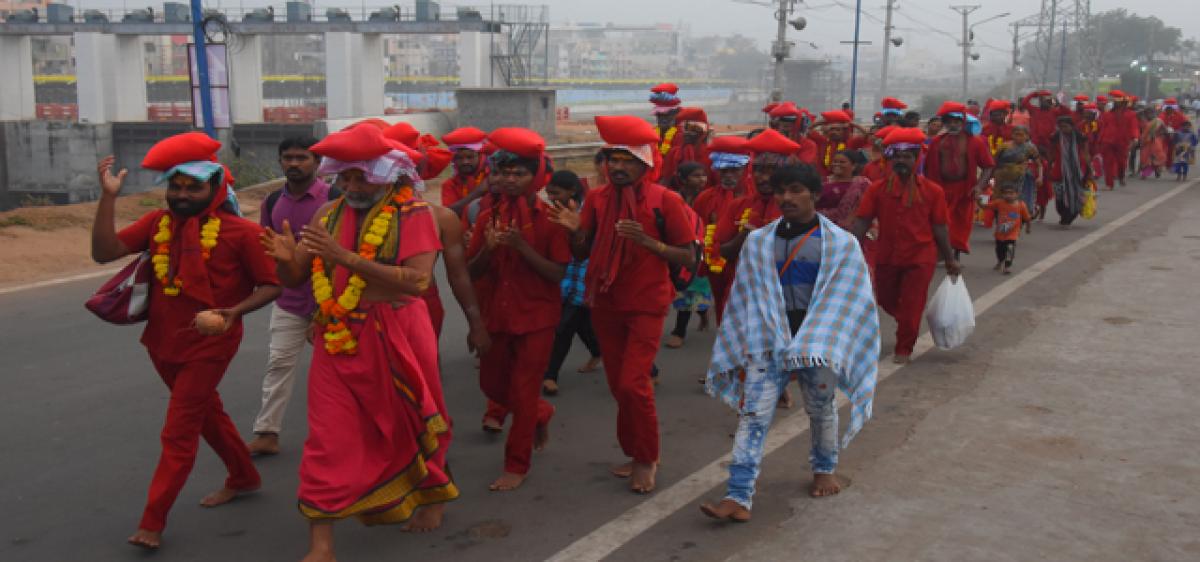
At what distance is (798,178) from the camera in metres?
5.59

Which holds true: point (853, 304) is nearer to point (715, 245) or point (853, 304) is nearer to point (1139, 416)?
point (715, 245)

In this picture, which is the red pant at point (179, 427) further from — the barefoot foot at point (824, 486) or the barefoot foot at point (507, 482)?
the barefoot foot at point (824, 486)

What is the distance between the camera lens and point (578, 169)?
89.8ft

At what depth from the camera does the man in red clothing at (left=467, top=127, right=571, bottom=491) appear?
19.4ft

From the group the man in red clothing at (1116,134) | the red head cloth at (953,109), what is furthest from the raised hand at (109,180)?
the man in red clothing at (1116,134)

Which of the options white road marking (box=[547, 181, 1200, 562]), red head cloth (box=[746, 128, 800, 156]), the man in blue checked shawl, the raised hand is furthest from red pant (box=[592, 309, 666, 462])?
the raised hand

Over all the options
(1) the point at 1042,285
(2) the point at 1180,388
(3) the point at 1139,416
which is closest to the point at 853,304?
(3) the point at 1139,416

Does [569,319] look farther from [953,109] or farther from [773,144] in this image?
[953,109]

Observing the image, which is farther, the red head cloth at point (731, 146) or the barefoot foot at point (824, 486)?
the red head cloth at point (731, 146)

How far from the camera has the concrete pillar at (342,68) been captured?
44.1 meters

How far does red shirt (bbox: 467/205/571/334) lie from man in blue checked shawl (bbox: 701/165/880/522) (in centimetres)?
86

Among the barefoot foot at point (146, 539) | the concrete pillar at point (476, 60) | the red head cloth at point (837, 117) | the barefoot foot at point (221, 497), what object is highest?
the concrete pillar at point (476, 60)

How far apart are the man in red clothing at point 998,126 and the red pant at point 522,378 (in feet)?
36.9

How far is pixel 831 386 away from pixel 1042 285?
291 inches
